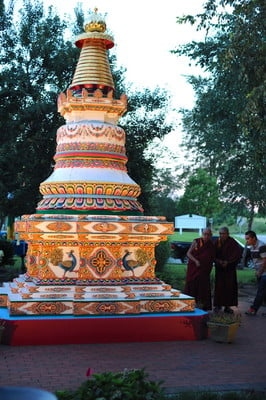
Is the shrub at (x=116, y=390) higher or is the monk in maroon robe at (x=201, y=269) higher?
the monk in maroon robe at (x=201, y=269)

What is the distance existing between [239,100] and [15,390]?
16.3 metres

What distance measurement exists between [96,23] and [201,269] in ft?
19.1

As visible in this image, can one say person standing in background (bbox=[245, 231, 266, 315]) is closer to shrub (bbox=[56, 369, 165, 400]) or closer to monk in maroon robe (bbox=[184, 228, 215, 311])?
monk in maroon robe (bbox=[184, 228, 215, 311])

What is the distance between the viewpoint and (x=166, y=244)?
2208 centimetres

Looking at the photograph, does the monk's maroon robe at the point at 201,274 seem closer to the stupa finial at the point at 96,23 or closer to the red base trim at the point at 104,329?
the red base trim at the point at 104,329

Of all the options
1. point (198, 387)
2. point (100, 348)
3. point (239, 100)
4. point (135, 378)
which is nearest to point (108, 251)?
point (100, 348)

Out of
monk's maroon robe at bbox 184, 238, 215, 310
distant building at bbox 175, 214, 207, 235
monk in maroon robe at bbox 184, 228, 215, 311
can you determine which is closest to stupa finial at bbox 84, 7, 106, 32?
monk in maroon robe at bbox 184, 228, 215, 311

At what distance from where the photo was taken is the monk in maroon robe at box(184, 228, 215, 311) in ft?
36.2

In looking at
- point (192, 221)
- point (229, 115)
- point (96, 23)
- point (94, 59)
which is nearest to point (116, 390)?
point (94, 59)

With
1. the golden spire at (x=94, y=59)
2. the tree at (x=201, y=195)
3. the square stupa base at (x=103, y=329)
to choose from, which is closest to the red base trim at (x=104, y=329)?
the square stupa base at (x=103, y=329)

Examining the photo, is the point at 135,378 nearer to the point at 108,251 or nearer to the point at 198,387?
the point at 198,387

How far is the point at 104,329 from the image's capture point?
859 cm

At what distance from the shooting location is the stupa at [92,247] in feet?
28.2

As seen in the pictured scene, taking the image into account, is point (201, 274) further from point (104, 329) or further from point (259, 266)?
point (104, 329)
